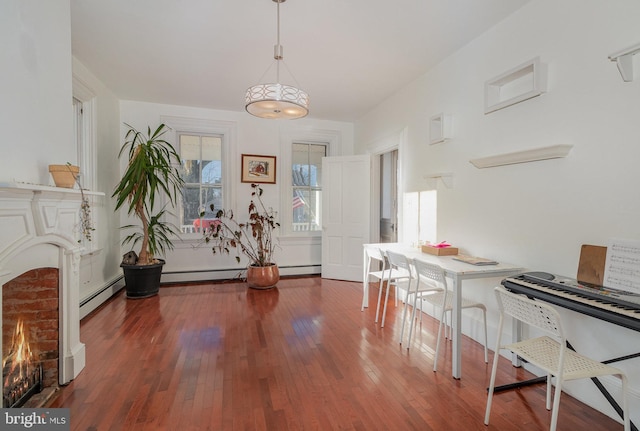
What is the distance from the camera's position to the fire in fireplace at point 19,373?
1783mm

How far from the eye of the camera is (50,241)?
2043 mm

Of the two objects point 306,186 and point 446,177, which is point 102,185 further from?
point 446,177

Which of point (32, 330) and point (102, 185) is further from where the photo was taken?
point (102, 185)

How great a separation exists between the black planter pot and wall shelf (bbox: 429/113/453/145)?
13.1 feet

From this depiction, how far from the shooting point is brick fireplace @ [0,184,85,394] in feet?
6.00

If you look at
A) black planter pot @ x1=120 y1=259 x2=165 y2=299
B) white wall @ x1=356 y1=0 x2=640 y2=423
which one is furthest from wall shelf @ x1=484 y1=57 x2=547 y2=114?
black planter pot @ x1=120 y1=259 x2=165 y2=299

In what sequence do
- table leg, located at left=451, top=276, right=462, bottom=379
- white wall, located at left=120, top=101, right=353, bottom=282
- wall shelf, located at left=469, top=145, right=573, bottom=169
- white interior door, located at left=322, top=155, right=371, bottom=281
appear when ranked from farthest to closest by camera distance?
white interior door, located at left=322, top=155, right=371, bottom=281
white wall, located at left=120, top=101, right=353, bottom=282
table leg, located at left=451, top=276, right=462, bottom=379
wall shelf, located at left=469, top=145, right=573, bottom=169

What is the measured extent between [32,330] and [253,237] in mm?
3419

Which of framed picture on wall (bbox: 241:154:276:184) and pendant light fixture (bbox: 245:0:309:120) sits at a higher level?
pendant light fixture (bbox: 245:0:309:120)

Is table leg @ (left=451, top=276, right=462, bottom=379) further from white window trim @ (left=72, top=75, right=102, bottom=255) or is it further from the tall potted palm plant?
white window trim @ (left=72, top=75, right=102, bottom=255)

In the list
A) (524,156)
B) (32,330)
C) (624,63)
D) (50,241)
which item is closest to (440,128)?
(524,156)

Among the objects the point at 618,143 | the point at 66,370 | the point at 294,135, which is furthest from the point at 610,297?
the point at 294,135

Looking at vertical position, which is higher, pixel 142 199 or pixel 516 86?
pixel 516 86

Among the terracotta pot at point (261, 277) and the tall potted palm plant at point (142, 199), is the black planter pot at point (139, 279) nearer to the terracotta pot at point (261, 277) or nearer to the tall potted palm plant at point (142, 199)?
the tall potted palm plant at point (142, 199)
